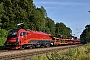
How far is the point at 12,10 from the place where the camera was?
6372cm

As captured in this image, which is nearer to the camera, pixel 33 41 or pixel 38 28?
pixel 33 41

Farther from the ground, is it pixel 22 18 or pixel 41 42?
pixel 22 18

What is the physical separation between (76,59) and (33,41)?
19671 mm

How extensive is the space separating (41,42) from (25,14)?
27952mm

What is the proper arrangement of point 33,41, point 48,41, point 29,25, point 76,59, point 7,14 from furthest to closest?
point 29,25 → point 7,14 → point 48,41 → point 33,41 → point 76,59

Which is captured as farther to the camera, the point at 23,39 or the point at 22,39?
the point at 23,39

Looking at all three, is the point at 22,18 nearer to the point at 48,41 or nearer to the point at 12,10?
the point at 12,10

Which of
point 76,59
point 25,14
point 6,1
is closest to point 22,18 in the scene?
point 25,14

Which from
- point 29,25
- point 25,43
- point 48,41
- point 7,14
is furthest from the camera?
point 29,25

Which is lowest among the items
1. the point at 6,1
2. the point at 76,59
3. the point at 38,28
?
the point at 76,59

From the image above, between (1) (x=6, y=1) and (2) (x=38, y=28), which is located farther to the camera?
(2) (x=38, y=28)

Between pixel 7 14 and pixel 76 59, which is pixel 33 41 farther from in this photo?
pixel 7 14

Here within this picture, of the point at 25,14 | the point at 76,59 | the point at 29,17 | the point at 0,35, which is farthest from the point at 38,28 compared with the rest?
the point at 76,59

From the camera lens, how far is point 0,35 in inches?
2061
